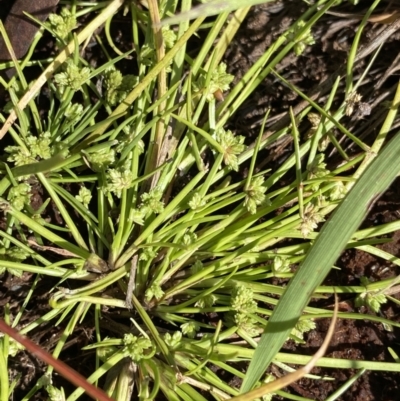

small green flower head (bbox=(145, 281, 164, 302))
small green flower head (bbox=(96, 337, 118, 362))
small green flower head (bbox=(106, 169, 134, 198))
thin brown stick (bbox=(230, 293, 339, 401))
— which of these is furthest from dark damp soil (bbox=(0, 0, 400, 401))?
thin brown stick (bbox=(230, 293, 339, 401))

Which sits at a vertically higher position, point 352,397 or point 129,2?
point 129,2

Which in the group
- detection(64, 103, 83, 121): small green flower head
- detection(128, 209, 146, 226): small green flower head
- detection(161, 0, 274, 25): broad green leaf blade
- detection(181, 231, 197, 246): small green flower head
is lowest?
detection(181, 231, 197, 246): small green flower head

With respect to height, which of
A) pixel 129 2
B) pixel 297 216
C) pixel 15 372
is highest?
pixel 129 2

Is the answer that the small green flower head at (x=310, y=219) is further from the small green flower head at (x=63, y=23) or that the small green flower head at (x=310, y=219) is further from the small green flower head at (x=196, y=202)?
the small green flower head at (x=63, y=23)

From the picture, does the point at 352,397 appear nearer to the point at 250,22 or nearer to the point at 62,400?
the point at 62,400

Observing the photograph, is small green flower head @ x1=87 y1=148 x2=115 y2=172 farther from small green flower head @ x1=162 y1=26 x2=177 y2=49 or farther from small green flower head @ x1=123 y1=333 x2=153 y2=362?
small green flower head @ x1=123 y1=333 x2=153 y2=362

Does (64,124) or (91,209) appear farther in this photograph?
(91,209)

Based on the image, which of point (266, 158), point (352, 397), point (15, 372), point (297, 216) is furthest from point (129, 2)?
point (352, 397)

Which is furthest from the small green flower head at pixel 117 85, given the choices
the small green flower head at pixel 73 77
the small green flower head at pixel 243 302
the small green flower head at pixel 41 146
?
the small green flower head at pixel 243 302
